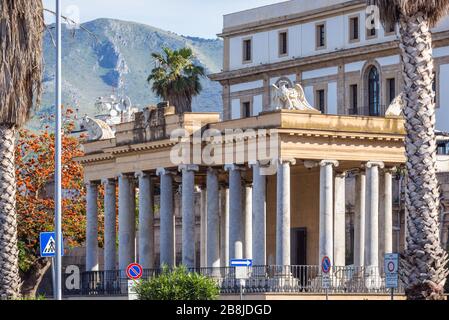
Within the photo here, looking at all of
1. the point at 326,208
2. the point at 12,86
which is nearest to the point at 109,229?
the point at 326,208

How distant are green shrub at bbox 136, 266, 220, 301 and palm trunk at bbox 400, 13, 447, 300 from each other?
13.3m

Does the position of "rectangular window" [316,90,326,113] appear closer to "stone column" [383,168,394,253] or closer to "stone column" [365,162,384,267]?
"stone column" [383,168,394,253]

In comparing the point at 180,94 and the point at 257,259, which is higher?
the point at 180,94

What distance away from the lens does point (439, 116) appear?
86.6 m

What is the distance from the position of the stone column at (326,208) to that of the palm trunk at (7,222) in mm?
16313

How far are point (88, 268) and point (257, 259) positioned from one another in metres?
15.6

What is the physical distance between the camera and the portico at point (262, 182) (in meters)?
64.2

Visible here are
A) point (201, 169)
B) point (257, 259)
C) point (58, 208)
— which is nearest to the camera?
point (58, 208)

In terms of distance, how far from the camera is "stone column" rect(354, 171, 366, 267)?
226ft

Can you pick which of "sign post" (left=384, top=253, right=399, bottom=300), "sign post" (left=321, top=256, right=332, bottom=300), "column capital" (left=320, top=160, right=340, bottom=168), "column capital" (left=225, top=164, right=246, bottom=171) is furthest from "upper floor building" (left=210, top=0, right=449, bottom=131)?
"sign post" (left=384, top=253, right=399, bottom=300)
